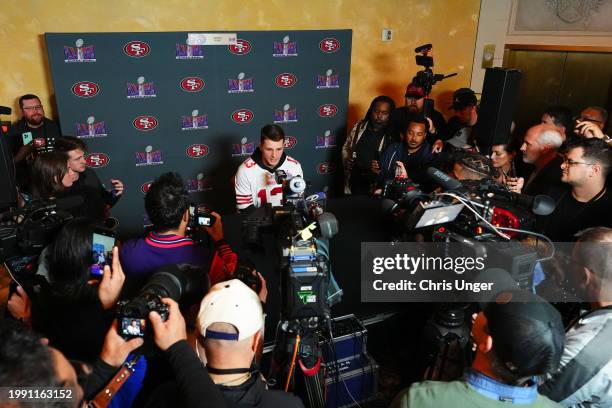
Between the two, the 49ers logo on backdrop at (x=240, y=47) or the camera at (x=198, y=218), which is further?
the 49ers logo on backdrop at (x=240, y=47)

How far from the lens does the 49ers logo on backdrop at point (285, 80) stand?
14.4 feet

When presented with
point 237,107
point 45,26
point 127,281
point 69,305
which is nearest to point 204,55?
point 237,107

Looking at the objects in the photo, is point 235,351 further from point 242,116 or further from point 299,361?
point 242,116

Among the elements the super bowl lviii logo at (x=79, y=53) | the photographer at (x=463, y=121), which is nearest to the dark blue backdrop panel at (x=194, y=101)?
the super bowl lviii logo at (x=79, y=53)

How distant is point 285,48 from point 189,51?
0.94 metres

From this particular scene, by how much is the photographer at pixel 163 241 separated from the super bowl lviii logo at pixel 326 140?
9.80 feet

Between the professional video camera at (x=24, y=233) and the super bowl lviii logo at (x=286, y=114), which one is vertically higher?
the super bowl lviii logo at (x=286, y=114)

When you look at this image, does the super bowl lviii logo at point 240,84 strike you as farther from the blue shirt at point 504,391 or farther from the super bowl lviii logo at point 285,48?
the blue shirt at point 504,391

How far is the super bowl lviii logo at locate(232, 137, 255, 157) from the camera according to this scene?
4.43 metres

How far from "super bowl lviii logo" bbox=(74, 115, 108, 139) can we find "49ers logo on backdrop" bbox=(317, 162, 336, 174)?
2208 mm

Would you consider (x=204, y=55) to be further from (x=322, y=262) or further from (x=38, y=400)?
(x=38, y=400)

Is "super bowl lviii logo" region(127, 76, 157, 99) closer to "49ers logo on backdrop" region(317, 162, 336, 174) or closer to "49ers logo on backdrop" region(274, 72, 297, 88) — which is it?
"49ers logo on backdrop" region(274, 72, 297, 88)

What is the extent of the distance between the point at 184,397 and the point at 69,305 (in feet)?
2.31

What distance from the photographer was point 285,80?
4.42 meters
